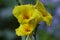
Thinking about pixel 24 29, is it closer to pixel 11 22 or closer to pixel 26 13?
pixel 26 13

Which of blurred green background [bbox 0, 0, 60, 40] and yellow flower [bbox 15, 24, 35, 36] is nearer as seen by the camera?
yellow flower [bbox 15, 24, 35, 36]

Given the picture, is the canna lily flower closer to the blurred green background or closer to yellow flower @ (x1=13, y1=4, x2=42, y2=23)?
yellow flower @ (x1=13, y1=4, x2=42, y2=23)

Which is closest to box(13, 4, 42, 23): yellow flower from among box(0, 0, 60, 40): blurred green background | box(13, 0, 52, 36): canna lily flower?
box(13, 0, 52, 36): canna lily flower

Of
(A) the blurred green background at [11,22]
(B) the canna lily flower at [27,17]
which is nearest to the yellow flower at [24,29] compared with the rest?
(B) the canna lily flower at [27,17]

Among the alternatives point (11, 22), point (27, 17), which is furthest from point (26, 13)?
point (11, 22)

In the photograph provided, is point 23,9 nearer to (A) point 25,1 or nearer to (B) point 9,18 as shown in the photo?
(A) point 25,1

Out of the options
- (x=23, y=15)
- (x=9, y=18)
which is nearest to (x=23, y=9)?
(x=23, y=15)

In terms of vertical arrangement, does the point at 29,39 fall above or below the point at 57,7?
above

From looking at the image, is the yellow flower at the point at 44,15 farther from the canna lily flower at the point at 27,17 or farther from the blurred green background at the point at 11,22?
the blurred green background at the point at 11,22
